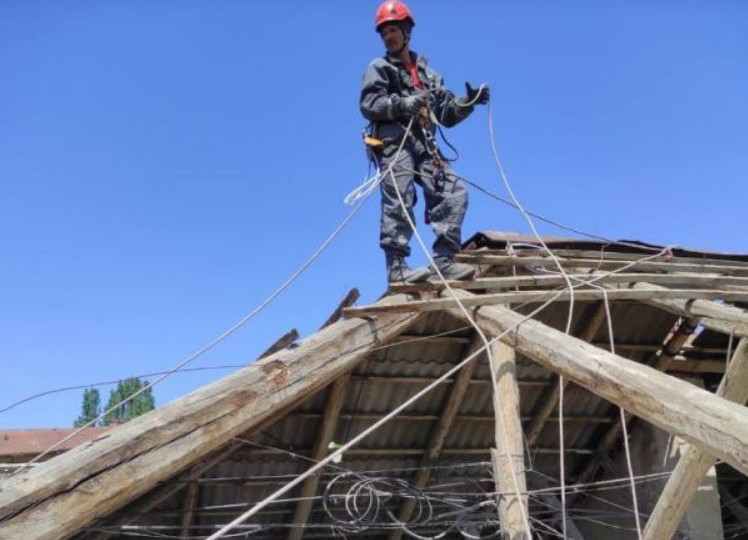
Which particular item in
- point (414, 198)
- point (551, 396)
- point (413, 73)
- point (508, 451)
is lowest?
point (508, 451)

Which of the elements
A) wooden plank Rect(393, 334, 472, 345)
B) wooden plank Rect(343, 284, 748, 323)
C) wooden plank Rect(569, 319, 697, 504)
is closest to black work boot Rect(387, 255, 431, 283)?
wooden plank Rect(343, 284, 748, 323)

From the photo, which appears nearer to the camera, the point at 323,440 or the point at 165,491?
the point at 165,491

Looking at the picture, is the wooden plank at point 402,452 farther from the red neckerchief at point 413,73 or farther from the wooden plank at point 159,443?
the red neckerchief at point 413,73

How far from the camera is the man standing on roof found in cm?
447

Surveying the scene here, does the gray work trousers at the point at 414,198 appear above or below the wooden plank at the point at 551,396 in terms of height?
above

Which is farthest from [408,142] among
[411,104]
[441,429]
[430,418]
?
[441,429]

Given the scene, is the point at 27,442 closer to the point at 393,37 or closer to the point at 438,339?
the point at 438,339

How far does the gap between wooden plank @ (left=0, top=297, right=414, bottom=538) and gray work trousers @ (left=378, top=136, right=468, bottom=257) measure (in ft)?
2.65

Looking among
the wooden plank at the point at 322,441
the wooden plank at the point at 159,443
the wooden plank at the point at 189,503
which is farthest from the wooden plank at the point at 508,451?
the wooden plank at the point at 189,503

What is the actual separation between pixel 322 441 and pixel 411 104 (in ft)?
8.55

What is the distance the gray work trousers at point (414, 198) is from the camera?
4.49 m

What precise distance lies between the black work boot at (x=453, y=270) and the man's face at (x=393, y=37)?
1.47 meters

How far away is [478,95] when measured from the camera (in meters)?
4.77

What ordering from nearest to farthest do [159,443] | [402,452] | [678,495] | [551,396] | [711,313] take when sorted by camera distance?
[159,443]
[678,495]
[711,313]
[402,452]
[551,396]
